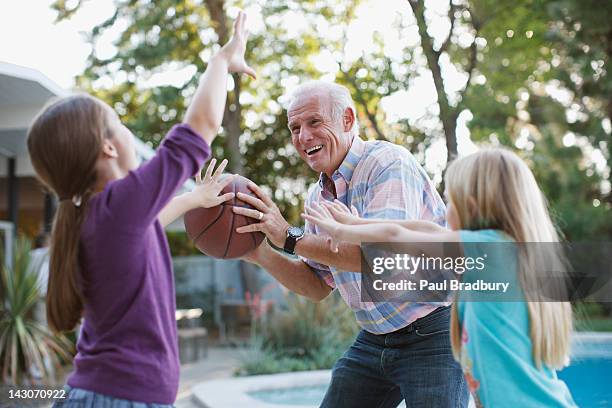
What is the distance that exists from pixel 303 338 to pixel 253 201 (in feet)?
23.6

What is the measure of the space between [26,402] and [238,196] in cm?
495

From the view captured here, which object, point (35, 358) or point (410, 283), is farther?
point (35, 358)

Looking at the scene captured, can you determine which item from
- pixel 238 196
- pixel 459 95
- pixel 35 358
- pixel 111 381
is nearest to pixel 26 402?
pixel 35 358

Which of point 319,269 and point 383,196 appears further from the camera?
point 319,269

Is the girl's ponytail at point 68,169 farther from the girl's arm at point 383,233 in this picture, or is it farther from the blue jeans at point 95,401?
the girl's arm at point 383,233

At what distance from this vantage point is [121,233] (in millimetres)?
1928

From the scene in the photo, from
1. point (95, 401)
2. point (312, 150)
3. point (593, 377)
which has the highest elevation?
point (312, 150)

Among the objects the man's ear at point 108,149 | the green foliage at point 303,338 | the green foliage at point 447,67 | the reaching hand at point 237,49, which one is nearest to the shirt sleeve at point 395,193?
the reaching hand at point 237,49

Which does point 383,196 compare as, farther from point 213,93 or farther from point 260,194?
point 213,93

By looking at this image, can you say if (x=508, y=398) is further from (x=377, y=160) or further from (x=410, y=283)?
(x=377, y=160)

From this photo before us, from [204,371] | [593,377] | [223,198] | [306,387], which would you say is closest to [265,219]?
[223,198]

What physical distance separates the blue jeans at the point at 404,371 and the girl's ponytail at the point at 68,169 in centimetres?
137

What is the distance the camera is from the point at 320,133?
3.27 metres

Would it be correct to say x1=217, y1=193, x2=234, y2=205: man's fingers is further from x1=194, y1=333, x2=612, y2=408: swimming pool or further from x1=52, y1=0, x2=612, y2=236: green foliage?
x1=52, y1=0, x2=612, y2=236: green foliage
